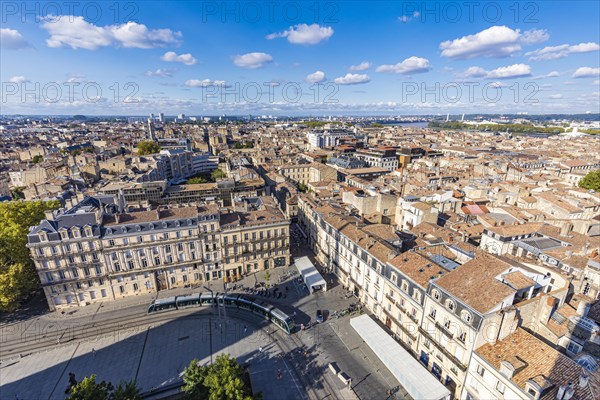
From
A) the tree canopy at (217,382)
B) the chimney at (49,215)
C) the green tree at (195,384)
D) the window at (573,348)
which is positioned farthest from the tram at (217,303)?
the window at (573,348)

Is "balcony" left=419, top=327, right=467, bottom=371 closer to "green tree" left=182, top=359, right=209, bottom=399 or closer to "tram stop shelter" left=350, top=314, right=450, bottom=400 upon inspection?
"tram stop shelter" left=350, top=314, right=450, bottom=400

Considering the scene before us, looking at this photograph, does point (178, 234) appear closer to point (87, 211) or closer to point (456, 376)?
point (87, 211)

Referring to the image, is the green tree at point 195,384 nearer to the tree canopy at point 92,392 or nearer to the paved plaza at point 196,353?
the tree canopy at point 92,392

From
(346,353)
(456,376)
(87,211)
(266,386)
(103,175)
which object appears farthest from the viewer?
(103,175)

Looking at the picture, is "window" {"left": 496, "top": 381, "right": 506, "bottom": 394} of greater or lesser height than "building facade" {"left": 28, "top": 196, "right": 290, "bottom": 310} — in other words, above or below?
below

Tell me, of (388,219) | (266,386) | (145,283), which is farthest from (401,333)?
(145,283)

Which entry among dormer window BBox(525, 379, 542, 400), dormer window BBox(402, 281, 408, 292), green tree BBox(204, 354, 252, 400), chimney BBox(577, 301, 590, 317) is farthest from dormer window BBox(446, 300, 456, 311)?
green tree BBox(204, 354, 252, 400)

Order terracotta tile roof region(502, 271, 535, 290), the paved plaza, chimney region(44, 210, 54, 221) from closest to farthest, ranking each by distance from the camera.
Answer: terracotta tile roof region(502, 271, 535, 290)
the paved plaza
chimney region(44, 210, 54, 221)
